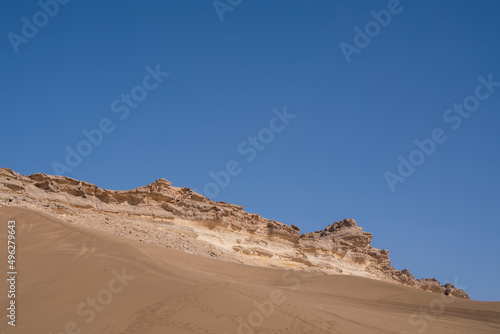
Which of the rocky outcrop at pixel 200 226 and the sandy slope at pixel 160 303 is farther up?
→ the rocky outcrop at pixel 200 226

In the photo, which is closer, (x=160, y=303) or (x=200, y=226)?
(x=160, y=303)

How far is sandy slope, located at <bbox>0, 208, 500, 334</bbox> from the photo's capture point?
23.9 feet

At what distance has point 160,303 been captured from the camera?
800cm

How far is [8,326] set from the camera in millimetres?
8008

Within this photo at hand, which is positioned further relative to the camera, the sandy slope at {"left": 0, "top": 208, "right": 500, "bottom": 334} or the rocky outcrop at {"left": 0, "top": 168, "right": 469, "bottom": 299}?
the rocky outcrop at {"left": 0, "top": 168, "right": 469, "bottom": 299}

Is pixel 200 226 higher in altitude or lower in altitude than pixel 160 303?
higher

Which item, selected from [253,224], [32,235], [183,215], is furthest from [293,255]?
[32,235]

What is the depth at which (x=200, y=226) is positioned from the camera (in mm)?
34375

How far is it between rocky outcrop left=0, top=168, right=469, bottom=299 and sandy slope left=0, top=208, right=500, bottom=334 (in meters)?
10.3

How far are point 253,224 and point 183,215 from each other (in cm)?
748

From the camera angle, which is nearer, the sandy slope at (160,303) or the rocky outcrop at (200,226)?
the sandy slope at (160,303)

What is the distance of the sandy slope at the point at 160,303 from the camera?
7.28 metres

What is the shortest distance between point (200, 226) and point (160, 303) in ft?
87.3

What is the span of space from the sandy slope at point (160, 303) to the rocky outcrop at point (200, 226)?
33.8ft
